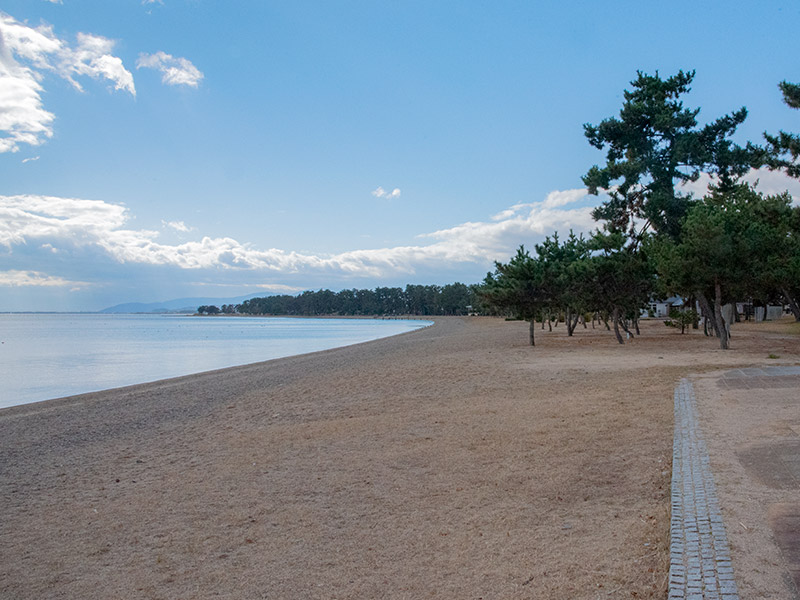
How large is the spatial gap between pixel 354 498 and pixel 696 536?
3460mm

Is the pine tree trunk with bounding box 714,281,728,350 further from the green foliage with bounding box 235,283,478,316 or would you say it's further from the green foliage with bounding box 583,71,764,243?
the green foliage with bounding box 235,283,478,316

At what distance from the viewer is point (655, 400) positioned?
10266mm

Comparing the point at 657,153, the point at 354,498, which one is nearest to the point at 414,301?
the point at 657,153

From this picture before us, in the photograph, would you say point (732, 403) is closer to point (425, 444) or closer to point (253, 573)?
point (425, 444)

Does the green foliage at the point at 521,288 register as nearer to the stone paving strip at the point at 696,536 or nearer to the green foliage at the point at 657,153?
the green foliage at the point at 657,153

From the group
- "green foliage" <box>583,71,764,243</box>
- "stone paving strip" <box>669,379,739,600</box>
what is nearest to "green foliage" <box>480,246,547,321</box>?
"green foliage" <box>583,71,764,243</box>

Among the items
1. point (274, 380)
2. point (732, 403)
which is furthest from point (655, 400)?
point (274, 380)

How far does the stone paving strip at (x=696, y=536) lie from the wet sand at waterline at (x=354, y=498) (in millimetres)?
138

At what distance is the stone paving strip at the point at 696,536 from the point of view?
334 centimetres

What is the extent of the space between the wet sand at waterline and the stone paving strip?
138 mm

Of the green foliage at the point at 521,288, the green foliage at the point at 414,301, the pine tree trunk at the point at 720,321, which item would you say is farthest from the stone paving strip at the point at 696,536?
the green foliage at the point at 414,301

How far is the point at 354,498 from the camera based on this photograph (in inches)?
254

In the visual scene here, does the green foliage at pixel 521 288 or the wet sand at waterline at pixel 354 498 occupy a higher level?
the green foliage at pixel 521 288

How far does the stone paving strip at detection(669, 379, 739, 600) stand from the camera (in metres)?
3.34
